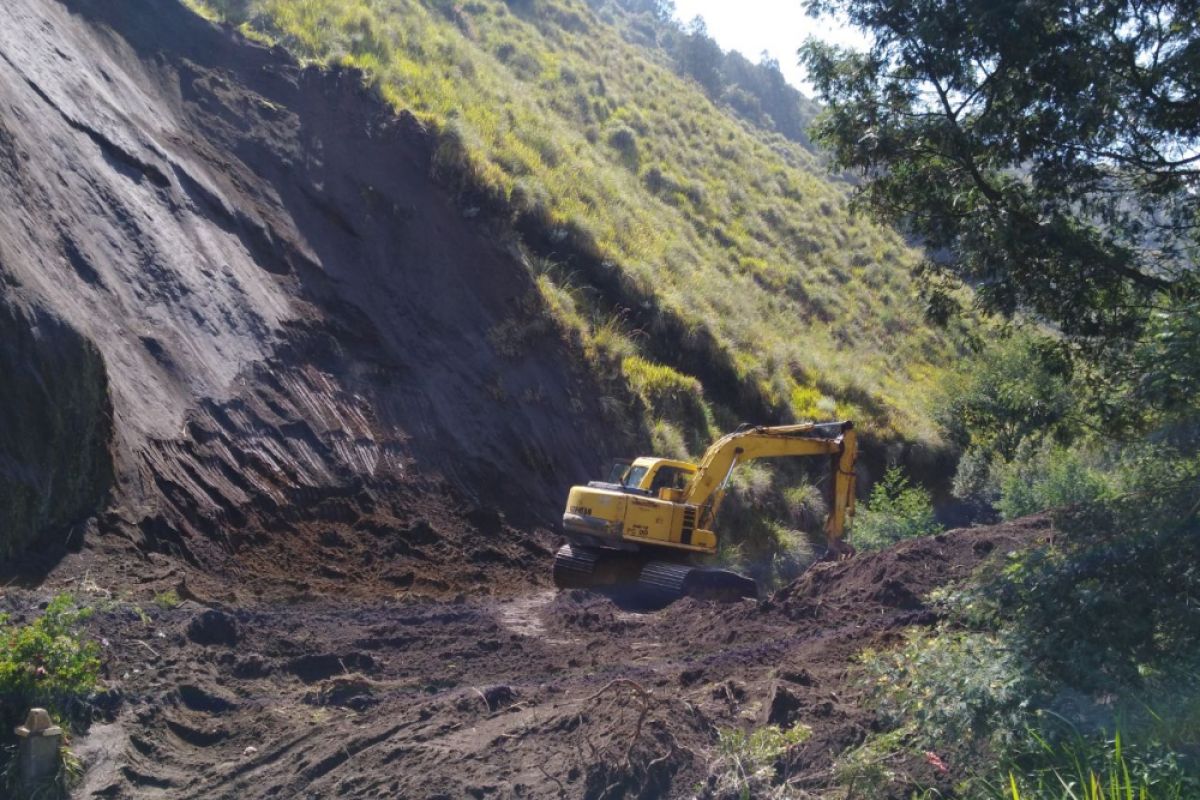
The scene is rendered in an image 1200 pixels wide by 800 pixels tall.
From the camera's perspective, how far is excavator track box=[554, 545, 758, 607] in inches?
609

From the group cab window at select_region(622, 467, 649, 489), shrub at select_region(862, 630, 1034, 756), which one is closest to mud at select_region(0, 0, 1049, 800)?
shrub at select_region(862, 630, 1034, 756)

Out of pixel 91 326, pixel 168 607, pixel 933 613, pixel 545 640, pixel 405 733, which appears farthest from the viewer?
pixel 91 326

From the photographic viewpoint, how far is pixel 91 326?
1455 cm

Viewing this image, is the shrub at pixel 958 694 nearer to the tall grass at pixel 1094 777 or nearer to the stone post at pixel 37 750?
the tall grass at pixel 1094 777

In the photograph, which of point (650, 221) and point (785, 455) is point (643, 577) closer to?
point (785, 455)

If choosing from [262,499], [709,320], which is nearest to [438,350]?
[262,499]

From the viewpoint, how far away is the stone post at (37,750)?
22.5ft

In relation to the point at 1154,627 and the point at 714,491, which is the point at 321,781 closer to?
the point at 1154,627

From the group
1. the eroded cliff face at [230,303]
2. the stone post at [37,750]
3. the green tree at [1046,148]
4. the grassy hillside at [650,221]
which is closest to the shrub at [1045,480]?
the green tree at [1046,148]

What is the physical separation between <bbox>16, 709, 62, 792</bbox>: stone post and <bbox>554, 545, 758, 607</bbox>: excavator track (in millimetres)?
9381

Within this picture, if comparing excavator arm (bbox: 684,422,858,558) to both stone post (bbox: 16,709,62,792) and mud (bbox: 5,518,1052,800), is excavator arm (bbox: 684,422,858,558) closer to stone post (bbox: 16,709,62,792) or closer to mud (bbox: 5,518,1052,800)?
mud (bbox: 5,518,1052,800)

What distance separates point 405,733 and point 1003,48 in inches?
280

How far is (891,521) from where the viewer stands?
18328 millimetres

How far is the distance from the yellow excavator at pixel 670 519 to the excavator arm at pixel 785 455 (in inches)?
0.6
